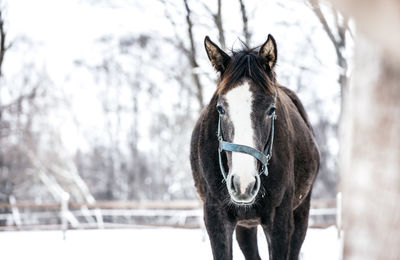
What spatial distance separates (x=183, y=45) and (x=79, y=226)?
8.54 m

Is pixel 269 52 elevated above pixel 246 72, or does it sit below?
above

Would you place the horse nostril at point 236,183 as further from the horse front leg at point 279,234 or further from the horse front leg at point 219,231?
the horse front leg at point 279,234

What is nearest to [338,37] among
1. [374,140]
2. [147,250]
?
[147,250]

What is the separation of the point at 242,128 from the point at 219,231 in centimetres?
93

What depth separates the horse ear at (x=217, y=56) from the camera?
396 centimetres

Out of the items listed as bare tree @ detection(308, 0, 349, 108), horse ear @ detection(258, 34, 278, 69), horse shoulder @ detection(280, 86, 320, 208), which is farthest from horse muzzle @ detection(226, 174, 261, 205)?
bare tree @ detection(308, 0, 349, 108)

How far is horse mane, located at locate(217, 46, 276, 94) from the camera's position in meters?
3.63

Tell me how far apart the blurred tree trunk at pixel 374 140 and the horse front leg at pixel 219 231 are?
8.24ft

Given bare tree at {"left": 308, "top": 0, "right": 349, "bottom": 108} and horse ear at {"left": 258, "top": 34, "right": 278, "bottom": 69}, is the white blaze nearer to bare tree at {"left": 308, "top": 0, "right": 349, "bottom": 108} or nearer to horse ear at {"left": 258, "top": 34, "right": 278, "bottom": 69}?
horse ear at {"left": 258, "top": 34, "right": 278, "bottom": 69}

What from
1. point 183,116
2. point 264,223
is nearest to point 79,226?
point 183,116

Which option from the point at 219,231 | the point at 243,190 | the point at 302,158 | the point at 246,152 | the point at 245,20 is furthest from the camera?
the point at 245,20

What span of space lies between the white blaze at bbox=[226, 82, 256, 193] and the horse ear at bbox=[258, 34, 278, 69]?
429 mm

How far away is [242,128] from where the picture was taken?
3383 millimetres

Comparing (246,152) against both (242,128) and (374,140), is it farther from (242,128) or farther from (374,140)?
(374,140)
